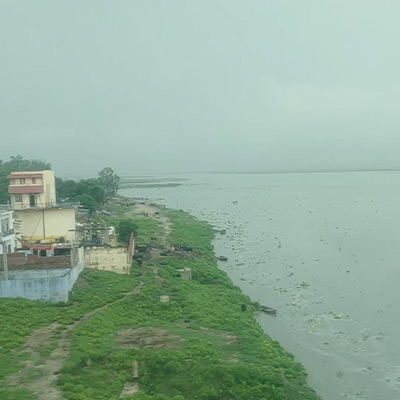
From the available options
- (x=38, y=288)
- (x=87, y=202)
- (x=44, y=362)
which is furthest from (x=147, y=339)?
(x=87, y=202)

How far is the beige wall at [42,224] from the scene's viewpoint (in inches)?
1597

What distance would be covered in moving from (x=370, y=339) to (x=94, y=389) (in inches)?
652

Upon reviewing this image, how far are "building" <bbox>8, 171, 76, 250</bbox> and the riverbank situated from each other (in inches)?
353

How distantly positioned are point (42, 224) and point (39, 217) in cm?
59

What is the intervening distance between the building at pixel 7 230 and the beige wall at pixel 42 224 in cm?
355

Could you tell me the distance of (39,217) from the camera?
1607 inches

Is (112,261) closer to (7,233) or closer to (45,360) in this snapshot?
(7,233)

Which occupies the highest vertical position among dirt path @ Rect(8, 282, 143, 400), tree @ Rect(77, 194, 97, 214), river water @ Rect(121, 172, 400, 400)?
tree @ Rect(77, 194, 97, 214)

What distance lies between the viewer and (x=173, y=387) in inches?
760

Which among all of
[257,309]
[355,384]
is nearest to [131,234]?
[257,309]

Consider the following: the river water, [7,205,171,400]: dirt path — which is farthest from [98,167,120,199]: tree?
[7,205,171,400]: dirt path

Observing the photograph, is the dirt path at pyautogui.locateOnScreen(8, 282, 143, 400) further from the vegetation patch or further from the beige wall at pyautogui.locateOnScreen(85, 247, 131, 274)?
the beige wall at pyautogui.locateOnScreen(85, 247, 131, 274)

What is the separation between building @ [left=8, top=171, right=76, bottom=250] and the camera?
4038 centimetres

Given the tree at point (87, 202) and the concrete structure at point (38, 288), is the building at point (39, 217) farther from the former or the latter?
the tree at point (87, 202)
